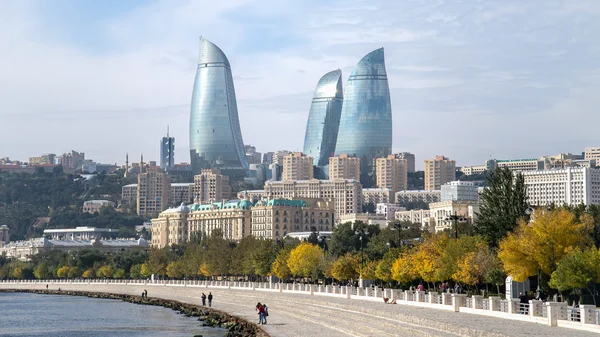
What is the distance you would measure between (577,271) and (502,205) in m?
19.9

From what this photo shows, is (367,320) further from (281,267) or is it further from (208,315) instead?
(281,267)

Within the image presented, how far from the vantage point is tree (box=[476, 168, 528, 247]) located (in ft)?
235

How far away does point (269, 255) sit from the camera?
124312 millimetres

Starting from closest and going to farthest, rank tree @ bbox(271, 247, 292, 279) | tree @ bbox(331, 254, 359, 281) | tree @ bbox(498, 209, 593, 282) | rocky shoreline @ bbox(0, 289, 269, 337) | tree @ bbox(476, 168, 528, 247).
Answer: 1. tree @ bbox(498, 209, 593, 282)
2. rocky shoreline @ bbox(0, 289, 269, 337)
3. tree @ bbox(476, 168, 528, 247)
4. tree @ bbox(331, 254, 359, 281)
5. tree @ bbox(271, 247, 292, 279)

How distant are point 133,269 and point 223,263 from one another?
115 ft

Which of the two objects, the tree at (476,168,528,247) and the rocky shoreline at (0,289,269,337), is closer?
the rocky shoreline at (0,289,269,337)

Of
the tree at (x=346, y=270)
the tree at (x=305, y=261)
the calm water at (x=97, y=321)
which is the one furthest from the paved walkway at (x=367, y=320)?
the tree at (x=305, y=261)

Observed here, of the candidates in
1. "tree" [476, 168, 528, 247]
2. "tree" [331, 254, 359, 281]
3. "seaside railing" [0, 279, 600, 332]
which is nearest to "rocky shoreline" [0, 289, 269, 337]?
"seaside railing" [0, 279, 600, 332]

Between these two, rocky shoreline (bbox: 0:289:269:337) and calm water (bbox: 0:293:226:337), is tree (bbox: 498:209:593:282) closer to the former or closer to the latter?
rocky shoreline (bbox: 0:289:269:337)

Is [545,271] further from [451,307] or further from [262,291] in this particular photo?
[262,291]

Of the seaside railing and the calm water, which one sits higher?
the seaside railing

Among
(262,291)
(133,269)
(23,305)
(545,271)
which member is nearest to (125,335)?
(545,271)

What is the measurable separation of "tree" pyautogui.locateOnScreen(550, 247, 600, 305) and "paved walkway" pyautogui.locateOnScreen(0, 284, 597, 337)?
4.44m

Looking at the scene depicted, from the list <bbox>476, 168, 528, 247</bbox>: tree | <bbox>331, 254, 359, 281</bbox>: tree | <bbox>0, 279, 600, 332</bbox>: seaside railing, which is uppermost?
<bbox>476, 168, 528, 247</bbox>: tree
